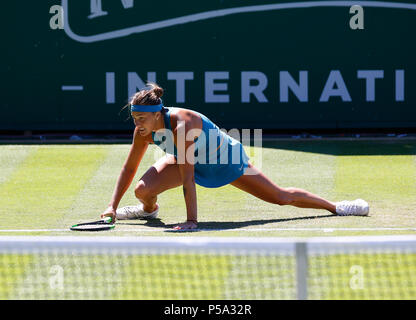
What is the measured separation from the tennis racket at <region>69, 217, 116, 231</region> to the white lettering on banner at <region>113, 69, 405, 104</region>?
19.5 ft

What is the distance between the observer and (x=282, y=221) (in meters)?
7.43

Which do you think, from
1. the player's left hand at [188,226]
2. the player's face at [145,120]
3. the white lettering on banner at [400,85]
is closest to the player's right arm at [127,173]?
the player's face at [145,120]

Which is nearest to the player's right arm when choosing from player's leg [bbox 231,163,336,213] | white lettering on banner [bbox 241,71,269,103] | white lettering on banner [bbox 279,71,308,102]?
player's leg [bbox 231,163,336,213]

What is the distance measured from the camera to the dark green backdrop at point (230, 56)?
12.9 meters

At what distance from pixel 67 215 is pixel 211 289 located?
3209 mm

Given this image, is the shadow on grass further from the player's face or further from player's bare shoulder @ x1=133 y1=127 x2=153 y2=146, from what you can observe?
the player's face

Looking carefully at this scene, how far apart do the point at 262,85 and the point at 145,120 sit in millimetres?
6533

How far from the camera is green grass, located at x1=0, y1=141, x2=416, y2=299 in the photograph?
16.8 ft

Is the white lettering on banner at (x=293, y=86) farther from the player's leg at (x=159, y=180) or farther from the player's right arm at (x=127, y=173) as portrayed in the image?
the player's right arm at (x=127, y=173)

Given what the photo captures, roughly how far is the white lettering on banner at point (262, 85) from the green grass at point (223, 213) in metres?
0.73

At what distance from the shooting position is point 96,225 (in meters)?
7.10

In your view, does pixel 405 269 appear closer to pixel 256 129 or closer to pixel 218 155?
pixel 218 155

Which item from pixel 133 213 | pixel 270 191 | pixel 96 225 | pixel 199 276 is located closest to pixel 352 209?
pixel 270 191

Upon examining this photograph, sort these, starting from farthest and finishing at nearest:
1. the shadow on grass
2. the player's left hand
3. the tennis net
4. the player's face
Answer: the shadow on grass
the player's left hand
the player's face
the tennis net
